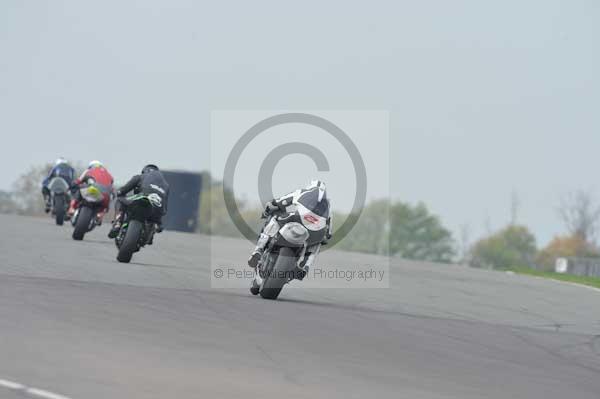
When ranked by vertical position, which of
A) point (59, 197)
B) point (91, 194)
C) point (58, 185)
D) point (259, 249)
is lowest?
point (259, 249)

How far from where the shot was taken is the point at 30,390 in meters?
8.42

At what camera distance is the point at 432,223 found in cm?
17300

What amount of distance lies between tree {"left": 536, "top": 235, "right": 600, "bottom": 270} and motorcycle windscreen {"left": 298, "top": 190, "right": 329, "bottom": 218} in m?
114

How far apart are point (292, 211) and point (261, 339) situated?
179 inches

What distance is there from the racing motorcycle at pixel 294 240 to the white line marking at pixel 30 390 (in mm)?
7799

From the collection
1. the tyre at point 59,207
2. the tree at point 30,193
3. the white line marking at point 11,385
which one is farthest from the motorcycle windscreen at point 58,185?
the tree at point 30,193

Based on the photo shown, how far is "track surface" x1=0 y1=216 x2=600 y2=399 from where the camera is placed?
964 cm

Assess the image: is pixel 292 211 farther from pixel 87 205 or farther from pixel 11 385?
pixel 87 205

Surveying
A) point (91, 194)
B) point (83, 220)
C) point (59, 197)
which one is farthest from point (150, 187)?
point (59, 197)

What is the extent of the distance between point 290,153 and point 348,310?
1145 centimetres

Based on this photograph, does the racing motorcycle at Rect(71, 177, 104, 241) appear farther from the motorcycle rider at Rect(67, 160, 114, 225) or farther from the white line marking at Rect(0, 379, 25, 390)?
the white line marking at Rect(0, 379, 25, 390)

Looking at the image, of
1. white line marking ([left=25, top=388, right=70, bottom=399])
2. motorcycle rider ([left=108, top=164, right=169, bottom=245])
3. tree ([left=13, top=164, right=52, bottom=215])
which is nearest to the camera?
white line marking ([left=25, top=388, right=70, bottom=399])

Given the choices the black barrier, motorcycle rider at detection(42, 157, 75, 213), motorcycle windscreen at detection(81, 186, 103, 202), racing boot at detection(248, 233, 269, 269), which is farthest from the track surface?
the black barrier

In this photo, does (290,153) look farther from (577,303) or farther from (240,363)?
(240,363)
